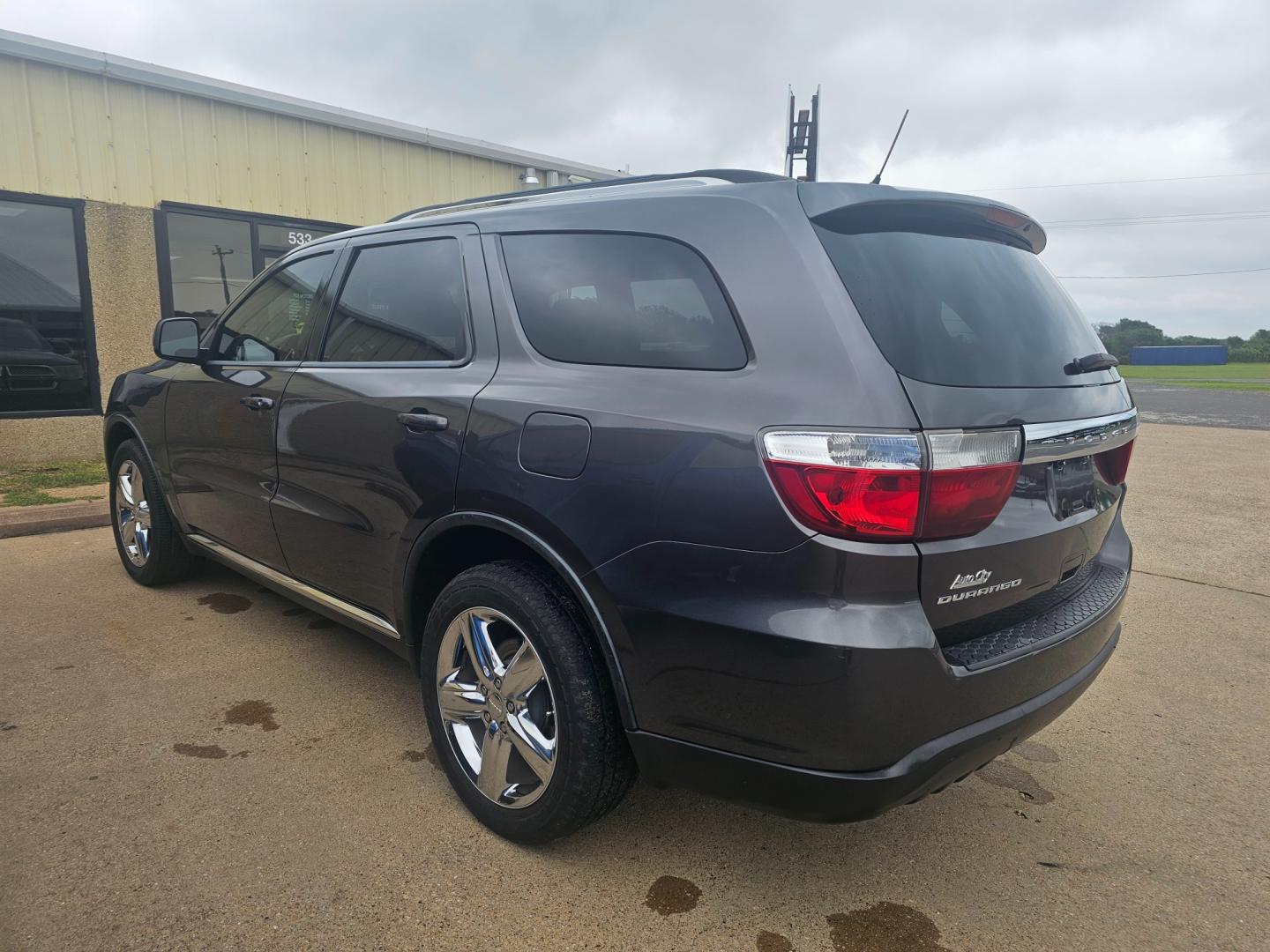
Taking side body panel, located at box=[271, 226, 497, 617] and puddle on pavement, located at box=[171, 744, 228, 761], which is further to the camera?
puddle on pavement, located at box=[171, 744, 228, 761]

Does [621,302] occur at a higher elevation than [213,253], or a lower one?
lower

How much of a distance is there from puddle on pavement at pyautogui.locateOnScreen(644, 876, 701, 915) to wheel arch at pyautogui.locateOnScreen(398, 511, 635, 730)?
486 mm

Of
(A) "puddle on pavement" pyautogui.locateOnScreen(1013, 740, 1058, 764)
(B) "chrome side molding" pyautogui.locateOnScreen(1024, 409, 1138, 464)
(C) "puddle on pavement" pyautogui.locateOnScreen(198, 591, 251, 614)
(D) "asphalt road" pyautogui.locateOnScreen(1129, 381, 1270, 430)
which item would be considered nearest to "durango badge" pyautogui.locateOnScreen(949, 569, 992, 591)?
(B) "chrome side molding" pyautogui.locateOnScreen(1024, 409, 1138, 464)

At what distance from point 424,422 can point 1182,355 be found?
8176 cm

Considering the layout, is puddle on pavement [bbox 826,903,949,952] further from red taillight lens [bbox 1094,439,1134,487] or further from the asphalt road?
the asphalt road

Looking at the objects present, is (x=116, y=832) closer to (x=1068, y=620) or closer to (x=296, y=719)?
(x=296, y=719)

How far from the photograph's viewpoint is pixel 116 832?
2234mm

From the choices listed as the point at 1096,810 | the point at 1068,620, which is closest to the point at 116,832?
the point at 1068,620

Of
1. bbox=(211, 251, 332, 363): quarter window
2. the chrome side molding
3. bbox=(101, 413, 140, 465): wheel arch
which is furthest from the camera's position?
→ bbox=(101, 413, 140, 465): wheel arch

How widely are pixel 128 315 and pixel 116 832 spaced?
280 inches

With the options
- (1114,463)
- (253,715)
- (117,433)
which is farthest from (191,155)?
(1114,463)

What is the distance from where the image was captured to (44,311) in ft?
24.5

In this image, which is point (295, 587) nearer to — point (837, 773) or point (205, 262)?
point (837, 773)

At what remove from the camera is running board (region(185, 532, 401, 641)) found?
273 cm
